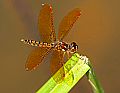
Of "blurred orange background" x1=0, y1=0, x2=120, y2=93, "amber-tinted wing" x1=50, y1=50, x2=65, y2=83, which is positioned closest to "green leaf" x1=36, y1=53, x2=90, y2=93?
"amber-tinted wing" x1=50, y1=50, x2=65, y2=83

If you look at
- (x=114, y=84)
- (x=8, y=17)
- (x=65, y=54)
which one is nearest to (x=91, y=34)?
(x=114, y=84)

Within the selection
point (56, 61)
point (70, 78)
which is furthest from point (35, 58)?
point (70, 78)

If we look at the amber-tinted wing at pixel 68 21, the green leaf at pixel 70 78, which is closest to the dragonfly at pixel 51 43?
the amber-tinted wing at pixel 68 21

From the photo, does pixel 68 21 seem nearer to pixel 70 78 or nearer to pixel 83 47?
pixel 70 78

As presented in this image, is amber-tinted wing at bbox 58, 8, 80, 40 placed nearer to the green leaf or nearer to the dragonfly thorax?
the dragonfly thorax

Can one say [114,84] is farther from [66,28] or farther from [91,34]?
[66,28]

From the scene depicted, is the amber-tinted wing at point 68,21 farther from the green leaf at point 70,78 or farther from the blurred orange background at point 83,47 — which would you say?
the blurred orange background at point 83,47
